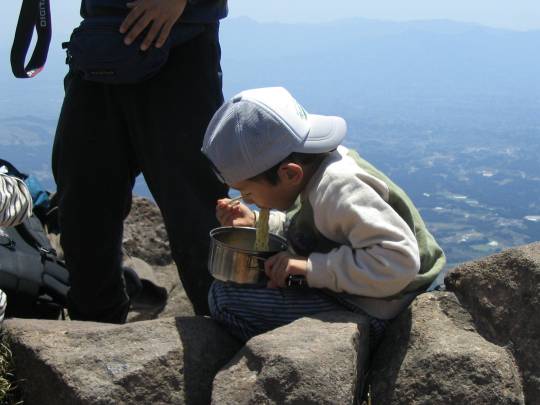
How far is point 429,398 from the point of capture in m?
3.39

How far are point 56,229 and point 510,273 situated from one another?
15.9 feet

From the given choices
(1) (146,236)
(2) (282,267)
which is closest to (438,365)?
(2) (282,267)

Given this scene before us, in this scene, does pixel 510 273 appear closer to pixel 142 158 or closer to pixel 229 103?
pixel 229 103

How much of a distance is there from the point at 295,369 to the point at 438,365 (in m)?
0.70

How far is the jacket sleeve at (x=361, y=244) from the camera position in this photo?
11.6ft

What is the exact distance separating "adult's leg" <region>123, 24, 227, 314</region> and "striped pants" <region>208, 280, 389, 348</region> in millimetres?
724

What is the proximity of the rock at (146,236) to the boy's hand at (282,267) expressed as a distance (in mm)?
4221

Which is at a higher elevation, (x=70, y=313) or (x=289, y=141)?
(x=289, y=141)

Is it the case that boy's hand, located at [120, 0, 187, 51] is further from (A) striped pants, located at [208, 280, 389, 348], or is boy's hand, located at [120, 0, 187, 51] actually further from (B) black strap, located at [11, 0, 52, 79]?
(A) striped pants, located at [208, 280, 389, 348]

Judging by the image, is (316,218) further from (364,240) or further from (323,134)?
(323,134)

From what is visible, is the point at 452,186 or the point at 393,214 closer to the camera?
the point at 393,214

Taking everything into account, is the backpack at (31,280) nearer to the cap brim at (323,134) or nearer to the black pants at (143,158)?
the black pants at (143,158)

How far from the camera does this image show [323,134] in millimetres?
3801

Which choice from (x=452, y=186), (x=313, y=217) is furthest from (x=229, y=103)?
(x=452, y=186)
